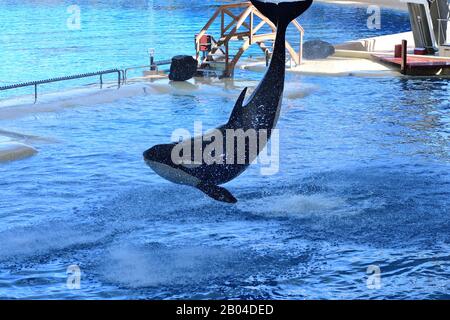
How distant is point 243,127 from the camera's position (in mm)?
9273

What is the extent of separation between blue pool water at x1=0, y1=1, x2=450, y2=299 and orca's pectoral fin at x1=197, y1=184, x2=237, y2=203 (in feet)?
1.98

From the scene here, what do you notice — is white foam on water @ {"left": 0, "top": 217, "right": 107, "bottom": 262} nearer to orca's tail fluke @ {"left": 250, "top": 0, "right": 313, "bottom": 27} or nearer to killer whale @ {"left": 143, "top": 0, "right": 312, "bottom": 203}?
killer whale @ {"left": 143, "top": 0, "right": 312, "bottom": 203}

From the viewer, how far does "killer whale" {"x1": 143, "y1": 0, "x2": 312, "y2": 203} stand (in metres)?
9.15

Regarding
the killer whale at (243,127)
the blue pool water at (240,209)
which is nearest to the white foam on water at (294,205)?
the blue pool water at (240,209)

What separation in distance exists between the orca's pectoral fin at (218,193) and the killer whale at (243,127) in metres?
0.01

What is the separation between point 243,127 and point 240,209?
174cm

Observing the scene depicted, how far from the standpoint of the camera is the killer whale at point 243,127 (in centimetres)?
915

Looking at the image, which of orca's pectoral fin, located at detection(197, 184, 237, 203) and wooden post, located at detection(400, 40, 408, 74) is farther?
wooden post, located at detection(400, 40, 408, 74)

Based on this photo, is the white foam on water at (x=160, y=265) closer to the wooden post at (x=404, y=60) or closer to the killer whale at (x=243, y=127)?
the killer whale at (x=243, y=127)

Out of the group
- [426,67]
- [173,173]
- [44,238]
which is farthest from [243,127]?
[426,67]

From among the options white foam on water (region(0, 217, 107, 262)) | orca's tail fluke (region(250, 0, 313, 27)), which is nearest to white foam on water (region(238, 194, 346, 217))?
white foam on water (region(0, 217, 107, 262))

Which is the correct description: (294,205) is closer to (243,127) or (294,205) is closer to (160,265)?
(243,127)
